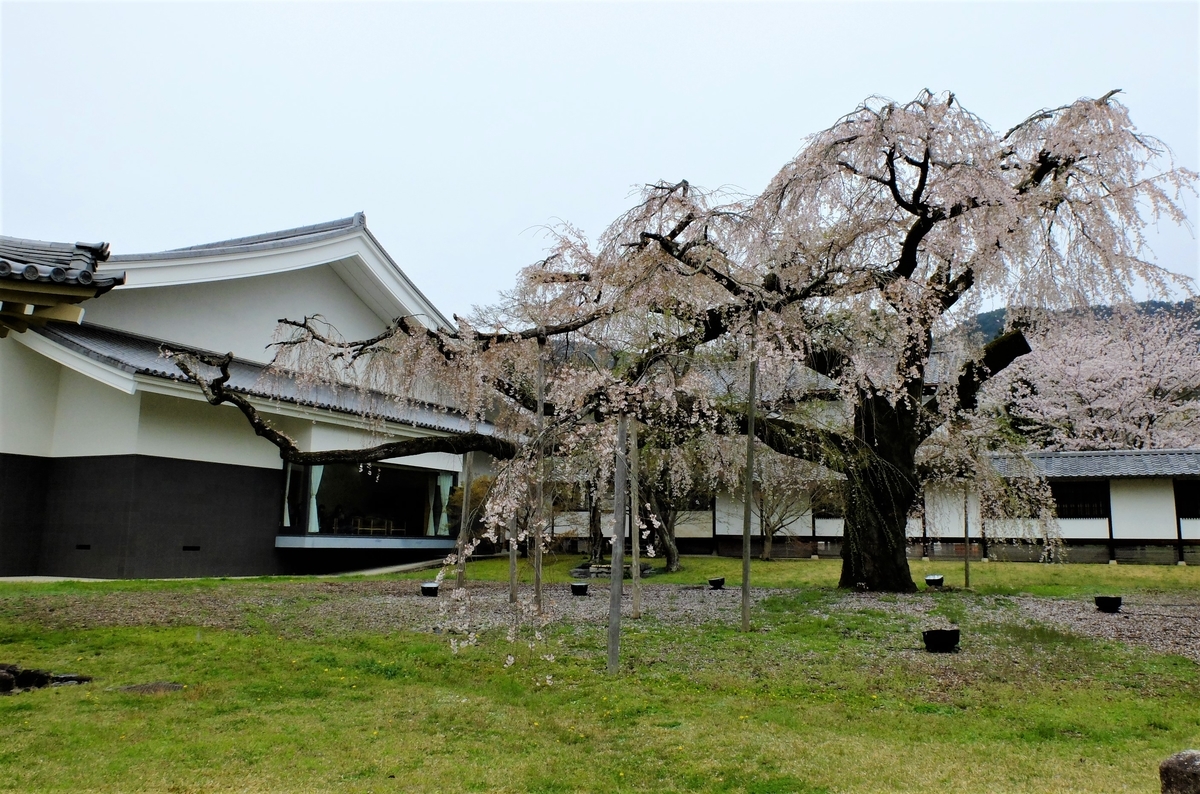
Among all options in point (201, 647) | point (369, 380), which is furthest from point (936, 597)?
point (201, 647)

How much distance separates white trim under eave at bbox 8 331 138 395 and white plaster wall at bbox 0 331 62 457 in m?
0.32

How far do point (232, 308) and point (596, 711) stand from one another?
13002 mm

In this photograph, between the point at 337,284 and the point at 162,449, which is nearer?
the point at 162,449

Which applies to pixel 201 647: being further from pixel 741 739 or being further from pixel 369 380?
pixel 741 739

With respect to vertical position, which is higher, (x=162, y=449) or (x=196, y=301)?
(x=196, y=301)

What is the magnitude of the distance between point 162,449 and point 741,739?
38.3 ft

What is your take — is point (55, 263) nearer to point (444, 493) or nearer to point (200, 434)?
point (200, 434)

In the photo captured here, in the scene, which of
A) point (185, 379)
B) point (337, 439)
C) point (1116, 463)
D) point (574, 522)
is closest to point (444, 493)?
point (574, 522)

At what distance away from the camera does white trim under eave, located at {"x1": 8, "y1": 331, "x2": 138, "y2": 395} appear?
11656 millimetres

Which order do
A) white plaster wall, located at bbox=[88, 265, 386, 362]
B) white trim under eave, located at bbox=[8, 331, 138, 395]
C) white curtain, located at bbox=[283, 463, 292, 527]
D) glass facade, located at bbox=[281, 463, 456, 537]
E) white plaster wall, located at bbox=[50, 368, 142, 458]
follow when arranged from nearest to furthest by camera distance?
white trim under eave, located at bbox=[8, 331, 138, 395], white plaster wall, located at bbox=[50, 368, 142, 458], white plaster wall, located at bbox=[88, 265, 386, 362], white curtain, located at bbox=[283, 463, 292, 527], glass facade, located at bbox=[281, 463, 456, 537]

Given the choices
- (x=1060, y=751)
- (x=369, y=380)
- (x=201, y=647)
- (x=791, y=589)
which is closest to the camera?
(x=1060, y=751)

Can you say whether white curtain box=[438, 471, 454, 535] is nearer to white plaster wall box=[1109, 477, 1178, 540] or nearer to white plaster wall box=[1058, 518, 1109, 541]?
white plaster wall box=[1058, 518, 1109, 541]

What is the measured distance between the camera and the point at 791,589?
1190 cm

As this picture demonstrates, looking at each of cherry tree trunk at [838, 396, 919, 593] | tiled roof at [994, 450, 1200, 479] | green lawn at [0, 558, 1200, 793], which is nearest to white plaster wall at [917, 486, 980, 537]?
tiled roof at [994, 450, 1200, 479]
